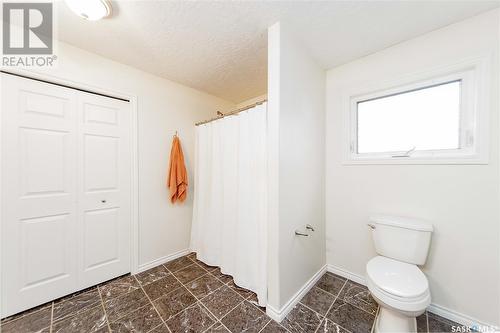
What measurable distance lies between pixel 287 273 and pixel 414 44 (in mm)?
2142

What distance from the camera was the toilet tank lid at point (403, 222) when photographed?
1333 mm

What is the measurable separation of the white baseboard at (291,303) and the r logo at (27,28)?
2.63m

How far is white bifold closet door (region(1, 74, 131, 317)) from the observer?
52.4 inches

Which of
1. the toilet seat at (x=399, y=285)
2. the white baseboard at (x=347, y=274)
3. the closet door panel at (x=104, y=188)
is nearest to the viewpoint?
the toilet seat at (x=399, y=285)

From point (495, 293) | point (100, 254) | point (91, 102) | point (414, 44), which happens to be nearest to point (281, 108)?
point (414, 44)

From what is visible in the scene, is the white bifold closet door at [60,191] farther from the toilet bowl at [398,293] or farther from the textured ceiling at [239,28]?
the toilet bowl at [398,293]

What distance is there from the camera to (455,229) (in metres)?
1.32

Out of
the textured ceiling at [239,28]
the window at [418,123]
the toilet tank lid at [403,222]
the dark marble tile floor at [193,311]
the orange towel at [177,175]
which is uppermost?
the textured ceiling at [239,28]

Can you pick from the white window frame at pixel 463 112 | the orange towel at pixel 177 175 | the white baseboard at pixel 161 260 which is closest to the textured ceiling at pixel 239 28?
the white window frame at pixel 463 112

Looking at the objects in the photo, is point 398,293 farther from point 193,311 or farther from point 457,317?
point 193,311

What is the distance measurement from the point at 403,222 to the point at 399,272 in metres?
0.39

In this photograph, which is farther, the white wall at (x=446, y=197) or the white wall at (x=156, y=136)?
the white wall at (x=156, y=136)

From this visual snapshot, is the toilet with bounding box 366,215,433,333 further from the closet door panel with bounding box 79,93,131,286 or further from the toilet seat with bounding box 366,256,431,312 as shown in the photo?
the closet door panel with bounding box 79,93,131,286

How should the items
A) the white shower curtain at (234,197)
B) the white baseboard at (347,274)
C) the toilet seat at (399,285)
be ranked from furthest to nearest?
the white baseboard at (347,274)
the white shower curtain at (234,197)
the toilet seat at (399,285)
